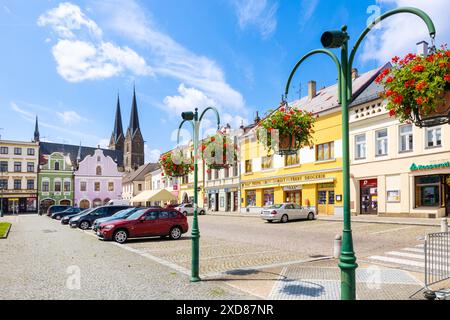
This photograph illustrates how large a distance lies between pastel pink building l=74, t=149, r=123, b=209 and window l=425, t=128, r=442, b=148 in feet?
194

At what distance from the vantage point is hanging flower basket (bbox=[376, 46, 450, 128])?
217 inches

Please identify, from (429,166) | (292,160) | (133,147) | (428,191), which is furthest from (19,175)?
(429,166)

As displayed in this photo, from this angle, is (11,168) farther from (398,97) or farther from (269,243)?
(398,97)

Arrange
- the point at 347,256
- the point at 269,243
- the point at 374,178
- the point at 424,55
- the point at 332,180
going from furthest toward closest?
the point at 332,180 < the point at 374,178 < the point at 269,243 < the point at 424,55 < the point at 347,256

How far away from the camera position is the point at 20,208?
64.2 m

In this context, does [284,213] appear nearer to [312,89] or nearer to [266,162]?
[266,162]

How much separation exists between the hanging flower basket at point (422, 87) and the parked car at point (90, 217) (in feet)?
74.4

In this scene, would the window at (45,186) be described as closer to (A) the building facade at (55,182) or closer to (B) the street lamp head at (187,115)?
(A) the building facade at (55,182)

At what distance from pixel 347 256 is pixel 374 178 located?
947 inches

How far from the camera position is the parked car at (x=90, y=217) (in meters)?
24.9

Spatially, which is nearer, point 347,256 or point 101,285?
point 347,256

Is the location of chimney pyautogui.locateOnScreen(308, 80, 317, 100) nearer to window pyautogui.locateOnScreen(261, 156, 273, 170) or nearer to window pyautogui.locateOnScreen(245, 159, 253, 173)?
window pyautogui.locateOnScreen(261, 156, 273, 170)

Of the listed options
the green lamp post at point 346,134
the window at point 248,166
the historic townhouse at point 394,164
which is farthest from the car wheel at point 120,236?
the window at point 248,166

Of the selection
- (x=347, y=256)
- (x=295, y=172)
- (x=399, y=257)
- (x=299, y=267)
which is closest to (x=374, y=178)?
(x=295, y=172)
